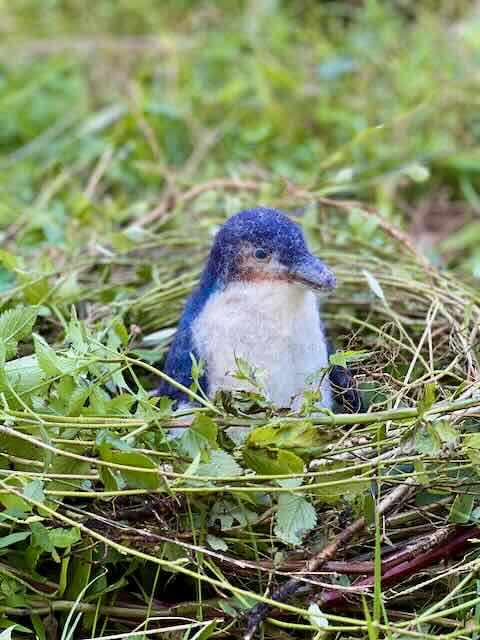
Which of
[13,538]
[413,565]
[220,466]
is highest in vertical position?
[220,466]

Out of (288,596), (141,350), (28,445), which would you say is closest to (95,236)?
(141,350)

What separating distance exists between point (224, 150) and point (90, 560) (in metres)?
2.53

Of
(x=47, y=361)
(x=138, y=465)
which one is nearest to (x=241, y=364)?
(x=138, y=465)

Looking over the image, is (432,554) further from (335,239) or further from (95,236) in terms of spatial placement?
(95,236)

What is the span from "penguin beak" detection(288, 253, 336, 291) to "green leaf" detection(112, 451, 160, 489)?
505 mm

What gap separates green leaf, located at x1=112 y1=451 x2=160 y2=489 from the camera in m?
1.73

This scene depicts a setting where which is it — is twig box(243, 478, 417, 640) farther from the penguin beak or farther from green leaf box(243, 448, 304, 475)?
the penguin beak

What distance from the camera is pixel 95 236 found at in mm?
2977

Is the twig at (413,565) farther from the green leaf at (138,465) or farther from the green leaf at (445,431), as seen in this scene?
the green leaf at (138,465)

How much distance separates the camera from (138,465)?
1742mm

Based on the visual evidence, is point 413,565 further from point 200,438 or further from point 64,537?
point 64,537

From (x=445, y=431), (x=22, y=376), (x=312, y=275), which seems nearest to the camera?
(x=445, y=431)

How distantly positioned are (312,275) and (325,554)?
20.9 inches

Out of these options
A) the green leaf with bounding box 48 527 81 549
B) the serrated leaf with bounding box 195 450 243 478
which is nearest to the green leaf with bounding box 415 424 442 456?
the serrated leaf with bounding box 195 450 243 478
